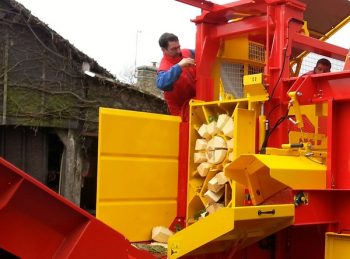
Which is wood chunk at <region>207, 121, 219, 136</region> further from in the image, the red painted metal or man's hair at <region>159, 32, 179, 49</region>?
the red painted metal

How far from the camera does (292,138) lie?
3.72 m

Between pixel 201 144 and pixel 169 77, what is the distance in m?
0.74

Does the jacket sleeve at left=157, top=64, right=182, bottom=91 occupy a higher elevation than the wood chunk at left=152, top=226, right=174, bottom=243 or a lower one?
higher

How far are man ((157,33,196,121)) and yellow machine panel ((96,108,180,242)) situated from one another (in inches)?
15.5

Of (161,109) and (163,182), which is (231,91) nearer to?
(163,182)

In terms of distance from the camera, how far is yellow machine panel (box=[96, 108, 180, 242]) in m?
3.83

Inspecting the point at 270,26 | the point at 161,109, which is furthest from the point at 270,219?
the point at 161,109

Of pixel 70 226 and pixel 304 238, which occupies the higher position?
pixel 70 226

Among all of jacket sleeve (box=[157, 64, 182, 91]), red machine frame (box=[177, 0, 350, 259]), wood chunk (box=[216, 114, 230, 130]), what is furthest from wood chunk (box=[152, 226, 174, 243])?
jacket sleeve (box=[157, 64, 182, 91])

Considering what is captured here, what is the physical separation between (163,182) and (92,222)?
159 cm

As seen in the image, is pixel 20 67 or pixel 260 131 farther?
pixel 20 67

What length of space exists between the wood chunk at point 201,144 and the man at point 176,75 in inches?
16.3

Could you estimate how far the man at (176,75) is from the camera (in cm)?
447

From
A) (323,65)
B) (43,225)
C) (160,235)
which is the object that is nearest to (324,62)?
(323,65)
